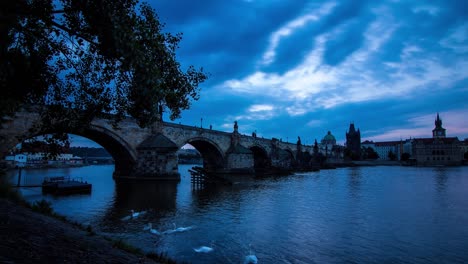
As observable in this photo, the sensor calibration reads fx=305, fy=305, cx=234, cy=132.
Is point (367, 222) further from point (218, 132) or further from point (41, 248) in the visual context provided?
point (218, 132)

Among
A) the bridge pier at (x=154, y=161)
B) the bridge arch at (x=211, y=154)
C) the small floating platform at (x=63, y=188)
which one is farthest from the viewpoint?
the bridge arch at (x=211, y=154)

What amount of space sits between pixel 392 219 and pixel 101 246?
14.4 m

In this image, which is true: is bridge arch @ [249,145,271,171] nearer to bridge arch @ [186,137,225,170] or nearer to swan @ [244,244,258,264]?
bridge arch @ [186,137,225,170]

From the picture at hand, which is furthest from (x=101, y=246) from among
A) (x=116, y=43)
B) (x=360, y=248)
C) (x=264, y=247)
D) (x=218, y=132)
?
(x=218, y=132)

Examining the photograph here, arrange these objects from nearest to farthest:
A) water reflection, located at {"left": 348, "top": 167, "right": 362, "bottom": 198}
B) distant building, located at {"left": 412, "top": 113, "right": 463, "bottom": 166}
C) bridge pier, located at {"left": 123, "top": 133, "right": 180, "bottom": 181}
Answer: water reflection, located at {"left": 348, "top": 167, "right": 362, "bottom": 198}
bridge pier, located at {"left": 123, "top": 133, "right": 180, "bottom": 181}
distant building, located at {"left": 412, "top": 113, "right": 463, "bottom": 166}

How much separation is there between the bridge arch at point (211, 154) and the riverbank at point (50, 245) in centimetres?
4088

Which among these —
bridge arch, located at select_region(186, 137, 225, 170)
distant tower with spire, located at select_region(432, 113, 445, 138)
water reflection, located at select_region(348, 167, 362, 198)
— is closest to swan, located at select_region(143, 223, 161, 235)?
water reflection, located at select_region(348, 167, 362, 198)

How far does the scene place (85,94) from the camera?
9.79 metres

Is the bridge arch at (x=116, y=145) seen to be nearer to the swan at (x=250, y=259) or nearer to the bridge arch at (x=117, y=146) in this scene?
the bridge arch at (x=117, y=146)

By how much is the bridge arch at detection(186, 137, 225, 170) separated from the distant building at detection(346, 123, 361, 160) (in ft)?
412

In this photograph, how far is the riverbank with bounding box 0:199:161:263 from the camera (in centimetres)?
575

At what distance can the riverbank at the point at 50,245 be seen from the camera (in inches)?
226

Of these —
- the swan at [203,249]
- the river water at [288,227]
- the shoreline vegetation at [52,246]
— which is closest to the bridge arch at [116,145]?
the river water at [288,227]

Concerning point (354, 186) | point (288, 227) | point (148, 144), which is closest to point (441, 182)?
point (354, 186)
